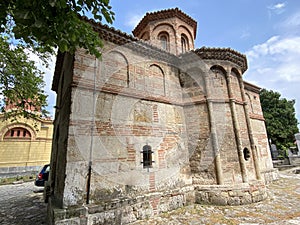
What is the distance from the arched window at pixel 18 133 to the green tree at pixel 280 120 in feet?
Result: 90.6

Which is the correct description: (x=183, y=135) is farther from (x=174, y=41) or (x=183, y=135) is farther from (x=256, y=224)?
(x=174, y=41)

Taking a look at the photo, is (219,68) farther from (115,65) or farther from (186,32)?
(186,32)

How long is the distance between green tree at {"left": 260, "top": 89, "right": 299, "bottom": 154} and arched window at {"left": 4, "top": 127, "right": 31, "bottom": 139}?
27.6 m

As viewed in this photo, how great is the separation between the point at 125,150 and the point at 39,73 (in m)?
6.49

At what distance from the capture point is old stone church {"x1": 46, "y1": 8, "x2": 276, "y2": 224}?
15.4ft

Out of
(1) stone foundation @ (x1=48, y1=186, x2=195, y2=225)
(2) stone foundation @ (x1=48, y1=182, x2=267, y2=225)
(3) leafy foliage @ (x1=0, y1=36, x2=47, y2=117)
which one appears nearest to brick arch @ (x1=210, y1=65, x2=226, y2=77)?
(2) stone foundation @ (x1=48, y1=182, x2=267, y2=225)

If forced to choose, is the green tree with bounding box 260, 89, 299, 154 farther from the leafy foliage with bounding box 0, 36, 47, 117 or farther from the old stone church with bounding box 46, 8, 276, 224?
the leafy foliage with bounding box 0, 36, 47, 117

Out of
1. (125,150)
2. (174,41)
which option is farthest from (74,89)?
(174,41)

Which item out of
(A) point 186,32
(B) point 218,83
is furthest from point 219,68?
(A) point 186,32

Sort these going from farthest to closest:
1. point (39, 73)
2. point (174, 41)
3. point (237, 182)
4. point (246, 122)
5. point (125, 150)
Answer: point (174, 41)
point (39, 73)
point (246, 122)
point (237, 182)
point (125, 150)

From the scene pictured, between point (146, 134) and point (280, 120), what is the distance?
2142 cm

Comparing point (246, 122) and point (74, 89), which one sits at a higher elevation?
point (74, 89)

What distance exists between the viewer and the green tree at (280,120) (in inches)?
782

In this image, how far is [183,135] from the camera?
283 inches
